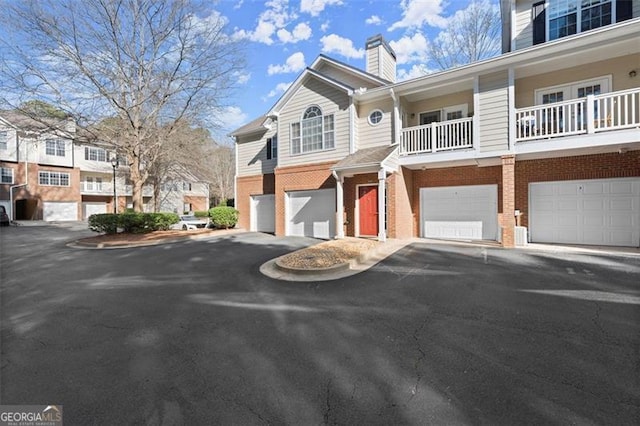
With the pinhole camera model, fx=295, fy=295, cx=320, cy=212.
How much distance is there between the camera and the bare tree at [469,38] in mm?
19109

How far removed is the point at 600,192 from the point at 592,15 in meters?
5.98

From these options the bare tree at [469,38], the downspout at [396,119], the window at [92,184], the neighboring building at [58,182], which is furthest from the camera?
the window at [92,184]

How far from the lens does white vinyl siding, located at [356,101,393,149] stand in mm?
11875

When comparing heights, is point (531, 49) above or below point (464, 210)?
above

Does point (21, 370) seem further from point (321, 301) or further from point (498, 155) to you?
point (498, 155)

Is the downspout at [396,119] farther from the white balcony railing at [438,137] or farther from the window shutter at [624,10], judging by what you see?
the window shutter at [624,10]

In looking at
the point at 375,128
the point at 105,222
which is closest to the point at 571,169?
the point at 375,128

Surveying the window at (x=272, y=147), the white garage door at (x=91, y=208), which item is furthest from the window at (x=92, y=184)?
the window at (x=272, y=147)

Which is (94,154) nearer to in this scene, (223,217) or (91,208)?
(91,208)

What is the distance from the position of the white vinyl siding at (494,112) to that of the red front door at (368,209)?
4261 millimetres

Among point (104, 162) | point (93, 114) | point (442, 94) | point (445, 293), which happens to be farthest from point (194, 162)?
point (445, 293)

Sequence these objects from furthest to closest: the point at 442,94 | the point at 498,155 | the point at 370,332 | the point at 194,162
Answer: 1. the point at 194,162
2. the point at 442,94
3. the point at 498,155
4. the point at 370,332

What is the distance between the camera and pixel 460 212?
12055mm

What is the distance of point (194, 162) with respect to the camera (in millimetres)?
26953
